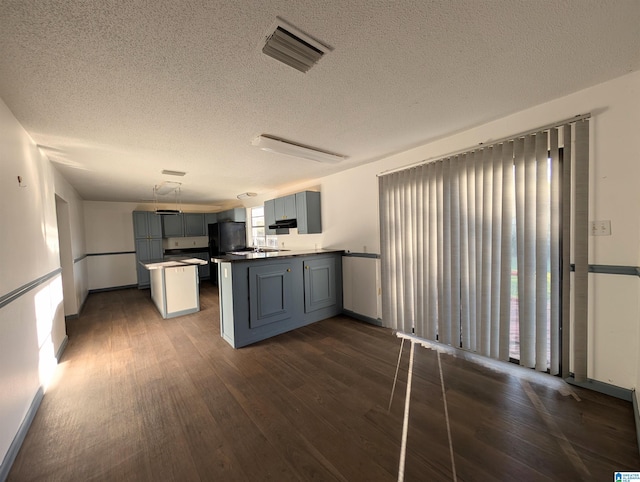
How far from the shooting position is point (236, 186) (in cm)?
516

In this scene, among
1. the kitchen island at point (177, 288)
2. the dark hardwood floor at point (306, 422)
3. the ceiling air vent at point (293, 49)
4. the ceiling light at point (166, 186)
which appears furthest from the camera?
the ceiling light at point (166, 186)

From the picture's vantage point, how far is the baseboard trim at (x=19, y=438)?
1436 millimetres

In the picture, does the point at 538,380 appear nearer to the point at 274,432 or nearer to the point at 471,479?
the point at 471,479

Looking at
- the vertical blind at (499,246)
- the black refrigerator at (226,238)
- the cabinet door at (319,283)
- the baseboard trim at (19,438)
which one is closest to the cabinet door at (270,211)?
the cabinet door at (319,283)

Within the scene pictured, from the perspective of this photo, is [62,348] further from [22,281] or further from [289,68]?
[289,68]

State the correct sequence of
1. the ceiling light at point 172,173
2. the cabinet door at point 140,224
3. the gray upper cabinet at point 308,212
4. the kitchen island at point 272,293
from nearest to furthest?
1. the kitchen island at point 272,293
2. the ceiling light at point 172,173
3. the gray upper cabinet at point 308,212
4. the cabinet door at point 140,224

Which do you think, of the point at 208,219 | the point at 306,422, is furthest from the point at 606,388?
the point at 208,219

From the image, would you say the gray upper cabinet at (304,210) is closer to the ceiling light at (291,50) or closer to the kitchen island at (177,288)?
the kitchen island at (177,288)

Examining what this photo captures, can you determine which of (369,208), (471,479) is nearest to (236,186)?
(369,208)

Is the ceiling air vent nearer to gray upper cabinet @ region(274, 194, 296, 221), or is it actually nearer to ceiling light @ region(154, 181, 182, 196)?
gray upper cabinet @ region(274, 194, 296, 221)

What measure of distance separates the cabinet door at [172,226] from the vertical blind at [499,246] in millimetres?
6618

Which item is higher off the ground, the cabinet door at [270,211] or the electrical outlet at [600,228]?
the cabinet door at [270,211]

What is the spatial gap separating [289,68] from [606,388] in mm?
3360

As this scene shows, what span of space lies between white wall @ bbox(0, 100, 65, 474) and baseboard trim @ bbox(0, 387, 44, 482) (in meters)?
0.02
